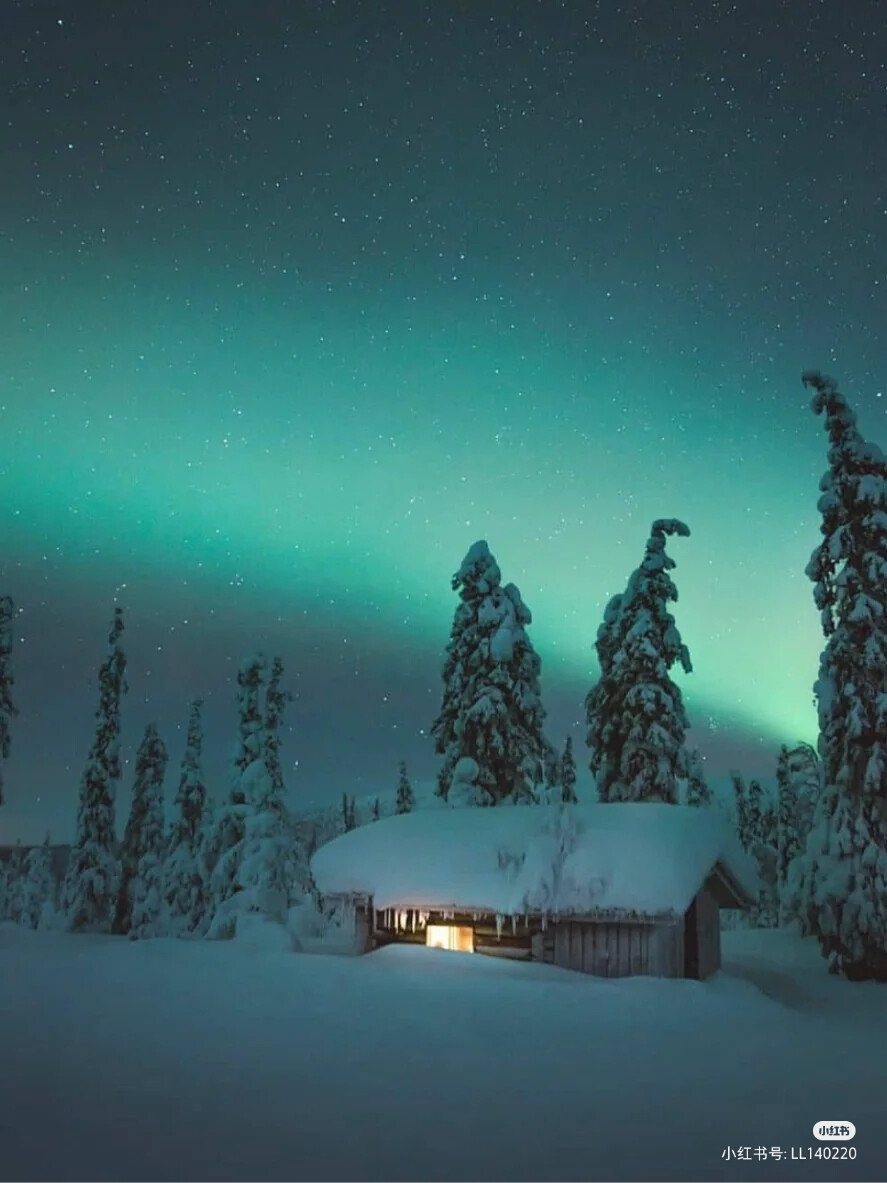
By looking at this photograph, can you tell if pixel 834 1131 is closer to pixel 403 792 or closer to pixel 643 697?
pixel 643 697

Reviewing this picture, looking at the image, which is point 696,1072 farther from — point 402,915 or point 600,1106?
point 402,915

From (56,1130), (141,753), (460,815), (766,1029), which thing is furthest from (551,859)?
(141,753)

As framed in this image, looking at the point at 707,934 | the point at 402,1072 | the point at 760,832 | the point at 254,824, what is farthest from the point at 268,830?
the point at 760,832

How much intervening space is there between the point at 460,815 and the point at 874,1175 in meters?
14.7

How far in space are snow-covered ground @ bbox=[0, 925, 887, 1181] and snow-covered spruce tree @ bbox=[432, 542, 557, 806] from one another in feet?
43.3

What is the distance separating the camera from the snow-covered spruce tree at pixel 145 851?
141ft

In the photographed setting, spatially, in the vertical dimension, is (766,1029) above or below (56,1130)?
below

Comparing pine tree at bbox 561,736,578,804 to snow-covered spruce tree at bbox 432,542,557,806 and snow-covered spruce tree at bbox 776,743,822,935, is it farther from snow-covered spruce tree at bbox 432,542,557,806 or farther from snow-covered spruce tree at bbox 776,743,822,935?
snow-covered spruce tree at bbox 432,542,557,806

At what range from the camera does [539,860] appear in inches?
763

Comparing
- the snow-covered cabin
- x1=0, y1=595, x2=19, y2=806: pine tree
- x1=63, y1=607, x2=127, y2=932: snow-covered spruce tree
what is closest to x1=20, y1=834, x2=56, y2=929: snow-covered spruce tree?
x1=63, y1=607, x2=127, y2=932: snow-covered spruce tree

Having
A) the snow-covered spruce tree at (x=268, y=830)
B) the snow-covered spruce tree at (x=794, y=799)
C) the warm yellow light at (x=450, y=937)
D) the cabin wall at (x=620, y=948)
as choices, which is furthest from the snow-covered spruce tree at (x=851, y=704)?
the snow-covered spruce tree at (x=794, y=799)

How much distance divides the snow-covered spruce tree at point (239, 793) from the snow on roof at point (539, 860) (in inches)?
533

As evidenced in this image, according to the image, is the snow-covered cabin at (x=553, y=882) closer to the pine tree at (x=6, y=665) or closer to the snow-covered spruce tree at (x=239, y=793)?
the snow-covered spruce tree at (x=239, y=793)

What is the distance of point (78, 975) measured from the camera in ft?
51.6
